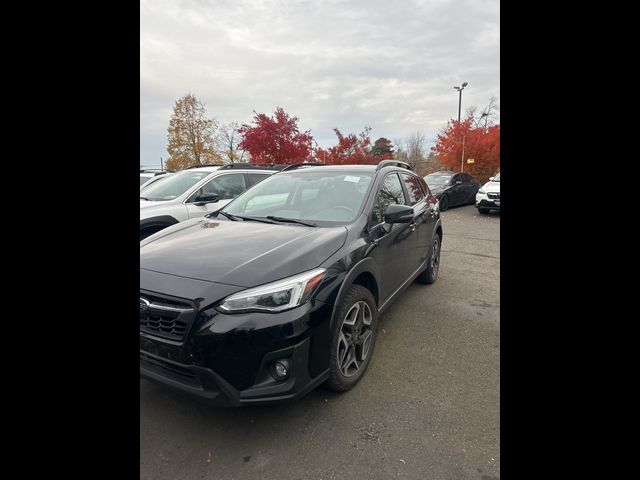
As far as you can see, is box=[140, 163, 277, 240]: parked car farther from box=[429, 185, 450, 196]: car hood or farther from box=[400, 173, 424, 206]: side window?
box=[429, 185, 450, 196]: car hood

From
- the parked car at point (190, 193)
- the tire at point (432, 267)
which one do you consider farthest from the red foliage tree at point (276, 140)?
the tire at point (432, 267)

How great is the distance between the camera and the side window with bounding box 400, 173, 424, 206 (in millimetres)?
4238

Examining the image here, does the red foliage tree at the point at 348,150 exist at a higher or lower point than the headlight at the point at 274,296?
higher

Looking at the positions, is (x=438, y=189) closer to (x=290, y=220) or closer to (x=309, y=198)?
(x=309, y=198)

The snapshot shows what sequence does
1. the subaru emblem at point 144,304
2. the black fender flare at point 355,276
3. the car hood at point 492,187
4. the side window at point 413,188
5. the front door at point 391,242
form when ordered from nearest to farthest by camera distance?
the subaru emblem at point 144,304, the black fender flare at point 355,276, the front door at point 391,242, the side window at point 413,188, the car hood at point 492,187

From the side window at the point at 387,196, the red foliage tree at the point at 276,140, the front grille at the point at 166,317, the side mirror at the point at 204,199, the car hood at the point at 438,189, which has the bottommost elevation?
the front grille at the point at 166,317

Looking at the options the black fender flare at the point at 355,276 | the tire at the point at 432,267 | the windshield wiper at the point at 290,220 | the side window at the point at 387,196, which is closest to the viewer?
the black fender flare at the point at 355,276

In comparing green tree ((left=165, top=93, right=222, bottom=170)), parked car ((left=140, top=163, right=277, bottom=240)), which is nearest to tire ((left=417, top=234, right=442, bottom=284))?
parked car ((left=140, top=163, right=277, bottom=240))

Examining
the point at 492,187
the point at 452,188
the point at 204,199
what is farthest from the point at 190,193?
the point at 452,188

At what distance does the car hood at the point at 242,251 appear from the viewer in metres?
2.13

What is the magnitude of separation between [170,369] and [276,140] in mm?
17990

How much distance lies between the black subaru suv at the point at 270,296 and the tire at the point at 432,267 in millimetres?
1661

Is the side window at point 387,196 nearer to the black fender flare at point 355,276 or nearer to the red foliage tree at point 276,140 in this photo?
the black fender flare at point 355,276
